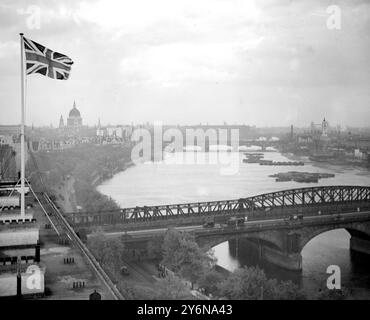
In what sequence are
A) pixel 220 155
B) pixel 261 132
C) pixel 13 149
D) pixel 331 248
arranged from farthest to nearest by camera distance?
1. pixel 220 155
2. pixel 13 149
3. pixel 261 132
4. pixel 331 248

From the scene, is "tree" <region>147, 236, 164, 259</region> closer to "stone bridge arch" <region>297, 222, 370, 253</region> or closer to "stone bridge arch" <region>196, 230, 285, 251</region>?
"stone bridge arch" <region>196, 230, 285, 251</region>

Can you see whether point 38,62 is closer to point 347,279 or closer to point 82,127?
point 347,279

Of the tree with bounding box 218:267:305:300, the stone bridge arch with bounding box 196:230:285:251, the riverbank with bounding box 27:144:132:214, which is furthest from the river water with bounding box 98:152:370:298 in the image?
the tree with bounding box 218:267:305:300

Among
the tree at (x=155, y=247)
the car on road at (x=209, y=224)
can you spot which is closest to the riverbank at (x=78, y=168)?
the car on road at (x=209, y=224)

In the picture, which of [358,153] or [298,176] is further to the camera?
[298,176]

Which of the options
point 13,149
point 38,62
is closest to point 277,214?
point 13,149

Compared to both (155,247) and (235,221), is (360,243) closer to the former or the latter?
(235,221)

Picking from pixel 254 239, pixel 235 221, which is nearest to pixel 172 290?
pixel 235 221
